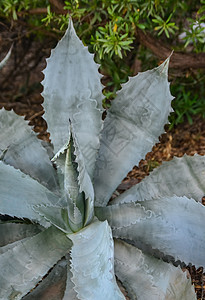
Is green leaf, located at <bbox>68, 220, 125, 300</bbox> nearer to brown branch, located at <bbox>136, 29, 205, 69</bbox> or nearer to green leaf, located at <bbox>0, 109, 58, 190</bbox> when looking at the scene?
green leaf, located at <bbox>0, 109, 58, 190</bbox>

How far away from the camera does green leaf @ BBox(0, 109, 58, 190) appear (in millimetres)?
1426

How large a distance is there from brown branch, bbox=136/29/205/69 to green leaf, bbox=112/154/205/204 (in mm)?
796

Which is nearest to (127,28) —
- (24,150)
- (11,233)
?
(24,150)

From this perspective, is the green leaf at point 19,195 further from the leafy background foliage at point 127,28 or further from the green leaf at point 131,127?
the leafy background foliage at point 127,28

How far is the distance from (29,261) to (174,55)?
1.29m

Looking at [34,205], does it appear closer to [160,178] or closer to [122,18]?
[160,178]

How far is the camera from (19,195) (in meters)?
1.24

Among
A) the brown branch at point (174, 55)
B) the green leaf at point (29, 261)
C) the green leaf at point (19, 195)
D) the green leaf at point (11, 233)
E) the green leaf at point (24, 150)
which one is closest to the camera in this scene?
the green leaf at point (29, 261)

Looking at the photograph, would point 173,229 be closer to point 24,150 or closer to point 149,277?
point 149,277

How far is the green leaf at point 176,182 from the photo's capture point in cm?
133

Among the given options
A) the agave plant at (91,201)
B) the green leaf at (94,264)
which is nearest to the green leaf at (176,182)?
the agave plant at (91,201)

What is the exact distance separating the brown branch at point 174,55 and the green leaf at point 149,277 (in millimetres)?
1087

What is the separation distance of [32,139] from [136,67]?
1.07 meters

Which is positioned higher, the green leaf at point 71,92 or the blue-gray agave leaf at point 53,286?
the green leaf at point 71,92
